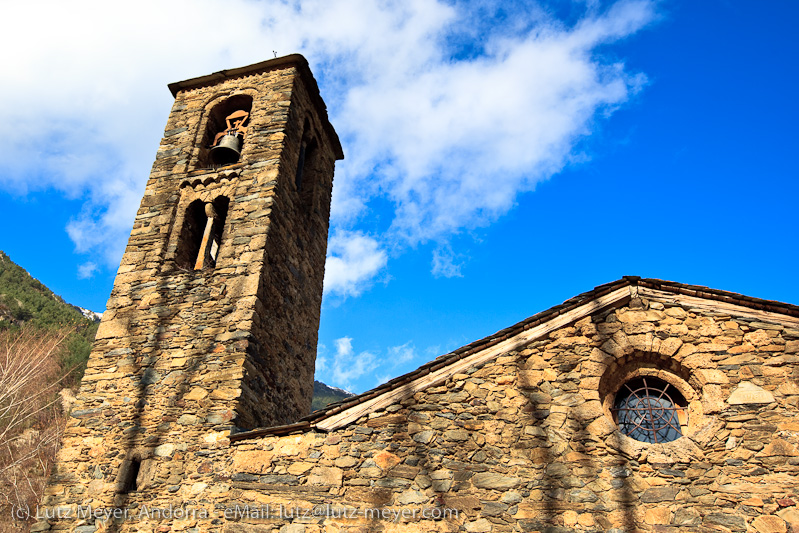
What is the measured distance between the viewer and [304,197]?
1138 centimetres

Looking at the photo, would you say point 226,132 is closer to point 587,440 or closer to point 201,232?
point 201,232

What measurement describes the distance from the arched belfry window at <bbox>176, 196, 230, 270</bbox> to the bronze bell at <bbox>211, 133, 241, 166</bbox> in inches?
46.4

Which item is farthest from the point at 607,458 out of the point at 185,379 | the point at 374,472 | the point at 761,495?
the point at 185,379

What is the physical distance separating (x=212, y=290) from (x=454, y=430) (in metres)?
4.51

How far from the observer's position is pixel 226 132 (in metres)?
11.2

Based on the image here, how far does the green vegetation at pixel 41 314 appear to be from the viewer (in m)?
24.6

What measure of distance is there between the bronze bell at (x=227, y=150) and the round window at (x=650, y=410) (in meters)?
7.92

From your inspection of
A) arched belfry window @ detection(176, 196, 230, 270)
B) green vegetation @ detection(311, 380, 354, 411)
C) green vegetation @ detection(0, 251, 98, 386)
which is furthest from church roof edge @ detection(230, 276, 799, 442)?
green vegetation @ detection(311, 380, 354, 411)

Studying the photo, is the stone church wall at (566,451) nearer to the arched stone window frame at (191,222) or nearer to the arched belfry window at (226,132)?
the arched stone window frame at (191,222)

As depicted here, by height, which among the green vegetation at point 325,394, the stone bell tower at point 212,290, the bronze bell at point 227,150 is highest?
the green vegetation at point 325,394

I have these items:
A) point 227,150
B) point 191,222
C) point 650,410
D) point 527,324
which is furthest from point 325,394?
point 650,410

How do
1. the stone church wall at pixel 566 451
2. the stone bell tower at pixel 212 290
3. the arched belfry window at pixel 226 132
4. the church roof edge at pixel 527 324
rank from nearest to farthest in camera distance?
the stone church wall at pixel 566 451 < the church roof edge at pixel 527 324 < the stone bell tower at pixel 212 290 < the arched belfry window at pixel 226 132

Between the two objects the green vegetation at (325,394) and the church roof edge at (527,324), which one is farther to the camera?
the green vegetation at (325,394)

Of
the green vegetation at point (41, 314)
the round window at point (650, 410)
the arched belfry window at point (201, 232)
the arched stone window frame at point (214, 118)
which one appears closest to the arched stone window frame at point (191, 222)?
the arched belfry window at point (201, 232)
